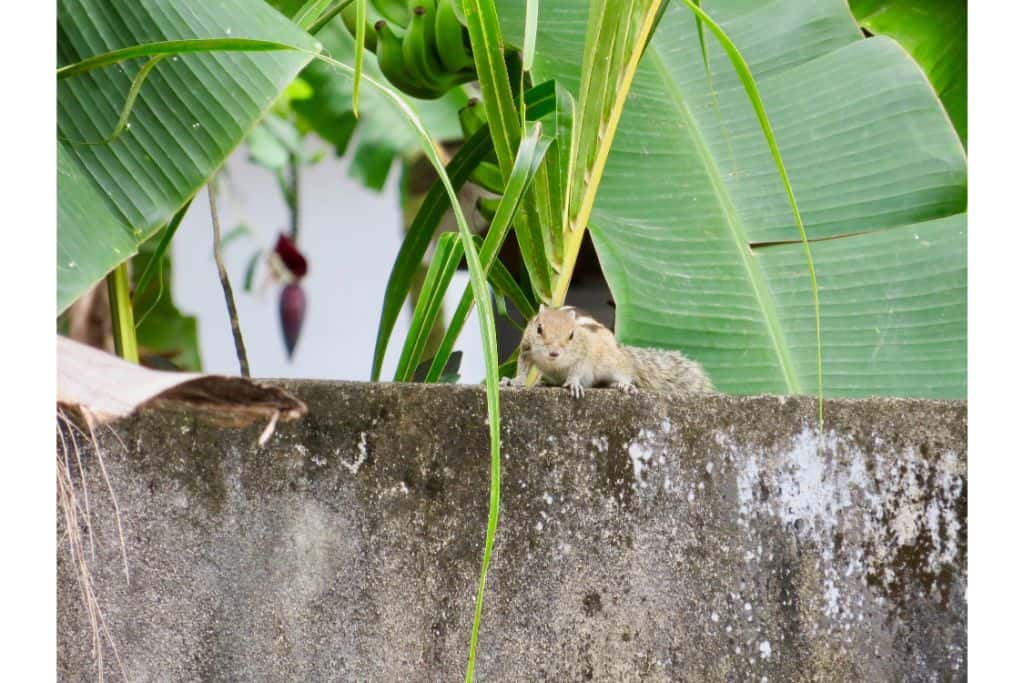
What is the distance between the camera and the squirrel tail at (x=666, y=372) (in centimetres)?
232

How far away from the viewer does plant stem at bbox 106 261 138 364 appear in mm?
2041

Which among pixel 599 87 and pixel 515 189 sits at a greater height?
pixel 599 87

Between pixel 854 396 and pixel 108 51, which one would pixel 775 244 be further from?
pixel 108 51

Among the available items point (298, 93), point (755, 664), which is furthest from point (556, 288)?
point (298, 93)

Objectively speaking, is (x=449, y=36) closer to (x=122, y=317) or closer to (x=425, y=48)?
(x=425, y=48)

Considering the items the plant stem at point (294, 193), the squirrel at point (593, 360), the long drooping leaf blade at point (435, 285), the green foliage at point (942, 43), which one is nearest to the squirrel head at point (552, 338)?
the squirrel at point (593, 360)

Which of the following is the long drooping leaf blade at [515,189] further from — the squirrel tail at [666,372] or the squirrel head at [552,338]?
the squirrel tail at [666,372]

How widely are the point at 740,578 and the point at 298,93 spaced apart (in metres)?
2.35

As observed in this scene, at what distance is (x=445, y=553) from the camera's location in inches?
65.1

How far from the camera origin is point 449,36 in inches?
97.4

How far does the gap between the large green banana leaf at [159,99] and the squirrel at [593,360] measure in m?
0.76

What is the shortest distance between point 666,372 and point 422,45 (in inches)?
36.6

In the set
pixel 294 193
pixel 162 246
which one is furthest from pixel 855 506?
Result: pixel 294 193

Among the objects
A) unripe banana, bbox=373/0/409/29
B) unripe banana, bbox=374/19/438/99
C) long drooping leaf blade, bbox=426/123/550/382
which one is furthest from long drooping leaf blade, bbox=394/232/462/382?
unripe banana, bbox=373/0/409/29
